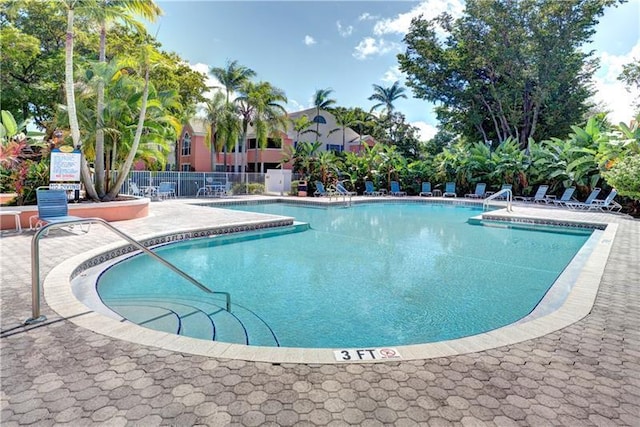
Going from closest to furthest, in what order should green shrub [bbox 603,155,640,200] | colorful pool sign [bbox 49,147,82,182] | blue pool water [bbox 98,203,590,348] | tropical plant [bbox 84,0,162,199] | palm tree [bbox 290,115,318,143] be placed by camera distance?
blue pool water [bbox 98,203,590,348] < colorful pool sign [bbox 49,147,82,182] < tropical plant [bbox 84,0,162,199] < green shrub [bbox 603,155,640,200] < palm tree [bbox 290,115,318,143]

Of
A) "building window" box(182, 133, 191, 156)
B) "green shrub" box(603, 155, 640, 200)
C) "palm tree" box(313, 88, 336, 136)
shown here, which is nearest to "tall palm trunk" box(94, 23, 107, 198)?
"green shrub" box(603, 155, 640, 200)

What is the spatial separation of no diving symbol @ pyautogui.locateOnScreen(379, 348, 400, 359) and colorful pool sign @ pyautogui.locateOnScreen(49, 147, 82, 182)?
10.4 metres

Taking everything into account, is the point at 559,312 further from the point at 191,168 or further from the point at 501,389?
the point at 191,168

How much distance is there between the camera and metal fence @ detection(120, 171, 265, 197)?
Answer: 68.2 feet

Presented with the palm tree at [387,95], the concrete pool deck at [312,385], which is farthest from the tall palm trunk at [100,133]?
the palm tree at [387,95]

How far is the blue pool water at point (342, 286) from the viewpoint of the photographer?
4.96 meters

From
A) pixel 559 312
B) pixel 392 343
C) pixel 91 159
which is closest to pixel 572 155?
pixel 559 312

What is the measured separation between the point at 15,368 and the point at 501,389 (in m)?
3.83

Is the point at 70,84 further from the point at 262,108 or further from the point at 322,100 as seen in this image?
the point at 322,100

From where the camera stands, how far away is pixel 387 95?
42375 millimetres

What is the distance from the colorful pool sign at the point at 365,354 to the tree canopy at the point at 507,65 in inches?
1239

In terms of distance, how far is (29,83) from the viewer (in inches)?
940

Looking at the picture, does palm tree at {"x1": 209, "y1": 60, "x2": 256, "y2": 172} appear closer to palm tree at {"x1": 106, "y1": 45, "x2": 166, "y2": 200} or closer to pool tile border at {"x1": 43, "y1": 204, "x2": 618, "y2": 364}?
palm tree at {"x1": 106, "y1": 45, "x2": 166, "y2": 200}

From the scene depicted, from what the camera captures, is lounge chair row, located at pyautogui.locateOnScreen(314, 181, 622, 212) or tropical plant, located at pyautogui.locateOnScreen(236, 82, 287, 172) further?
tropical plant, located at pyautogui.locateOnScreen(236, 82, 287, 172)
